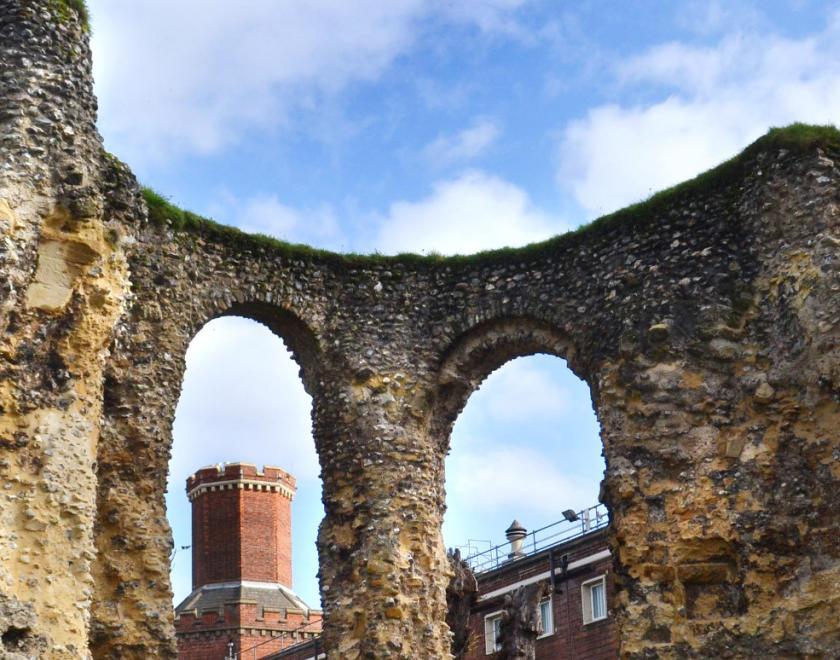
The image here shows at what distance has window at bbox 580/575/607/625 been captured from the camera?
95.7 ft

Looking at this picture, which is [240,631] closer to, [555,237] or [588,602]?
[588,602]

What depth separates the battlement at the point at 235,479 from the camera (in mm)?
49719

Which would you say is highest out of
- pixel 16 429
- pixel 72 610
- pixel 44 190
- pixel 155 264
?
pixel 155 264

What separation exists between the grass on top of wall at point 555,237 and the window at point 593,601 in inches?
547

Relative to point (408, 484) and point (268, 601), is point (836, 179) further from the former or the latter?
point (268, 601)

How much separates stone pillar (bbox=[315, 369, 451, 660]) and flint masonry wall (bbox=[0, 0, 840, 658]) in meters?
0.03

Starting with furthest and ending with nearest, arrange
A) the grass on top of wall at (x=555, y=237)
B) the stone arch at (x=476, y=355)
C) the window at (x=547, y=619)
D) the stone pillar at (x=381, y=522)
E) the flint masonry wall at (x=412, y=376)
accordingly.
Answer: the window at (x=547, y=619)
the stone arch at (x=476, y=355)
the stone pillar at (x=381, y=522)
the grass on top of wall at (x=555, y=237)
the flint masonry wall at (x=412, y=376)

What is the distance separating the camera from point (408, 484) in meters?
16.0

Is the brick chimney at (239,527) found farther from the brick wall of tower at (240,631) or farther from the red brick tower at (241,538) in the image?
the brick wall of tower at (240,631)

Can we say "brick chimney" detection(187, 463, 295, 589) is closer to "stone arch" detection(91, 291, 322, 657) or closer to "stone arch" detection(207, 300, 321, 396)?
"stone arch" detection(207, 300, 321, 396)

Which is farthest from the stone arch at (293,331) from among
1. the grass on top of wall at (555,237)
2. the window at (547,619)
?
the window at (547,619)

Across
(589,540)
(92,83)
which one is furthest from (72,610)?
(589,540)

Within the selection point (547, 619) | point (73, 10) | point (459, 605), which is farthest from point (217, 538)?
point (73, 10)

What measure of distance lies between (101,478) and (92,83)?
4134 mm
